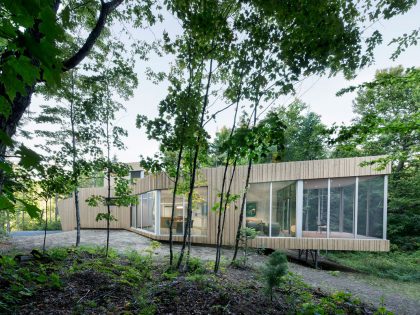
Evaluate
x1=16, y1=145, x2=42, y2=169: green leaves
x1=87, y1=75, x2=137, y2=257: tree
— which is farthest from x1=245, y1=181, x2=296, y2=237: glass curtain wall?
x1=16, y1=145, x2=42, y2=169: green leaves

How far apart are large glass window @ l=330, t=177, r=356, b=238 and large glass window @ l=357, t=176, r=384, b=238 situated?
0.26 meters

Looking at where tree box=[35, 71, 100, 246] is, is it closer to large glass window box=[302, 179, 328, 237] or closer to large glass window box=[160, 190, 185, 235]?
large glass window box=[160, 190, 185, 235]

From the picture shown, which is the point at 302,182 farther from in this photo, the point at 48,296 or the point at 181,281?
the point at 48,296

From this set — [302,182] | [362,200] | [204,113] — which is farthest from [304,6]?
[362,200]

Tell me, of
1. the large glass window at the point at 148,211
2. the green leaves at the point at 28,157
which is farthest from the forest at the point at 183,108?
the large glass window at the point at 148,211

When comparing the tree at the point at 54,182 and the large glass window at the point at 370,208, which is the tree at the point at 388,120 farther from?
the tree at the point at 54,182

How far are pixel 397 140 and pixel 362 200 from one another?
26.0 ft

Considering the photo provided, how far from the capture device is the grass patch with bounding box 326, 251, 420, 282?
8172 mm

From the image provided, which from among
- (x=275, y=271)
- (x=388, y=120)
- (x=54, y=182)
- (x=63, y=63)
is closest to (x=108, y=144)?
(x=54, y=182)

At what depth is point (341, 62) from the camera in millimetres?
3283

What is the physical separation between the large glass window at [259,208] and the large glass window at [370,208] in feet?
10.9

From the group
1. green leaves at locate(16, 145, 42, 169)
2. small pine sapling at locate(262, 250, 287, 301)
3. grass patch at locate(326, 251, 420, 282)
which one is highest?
green leaves at locate(16, 145, 42, 169)

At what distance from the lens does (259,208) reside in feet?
31.5

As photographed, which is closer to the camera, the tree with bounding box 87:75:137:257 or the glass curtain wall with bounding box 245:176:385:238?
the tree with bounding box 87:75:137:257
